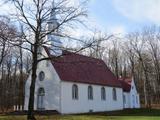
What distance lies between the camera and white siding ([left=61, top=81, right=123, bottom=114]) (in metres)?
40.2

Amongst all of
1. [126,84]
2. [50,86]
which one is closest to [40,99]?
[50,86]

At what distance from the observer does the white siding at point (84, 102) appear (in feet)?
132

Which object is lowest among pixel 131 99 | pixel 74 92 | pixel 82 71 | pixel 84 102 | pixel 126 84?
pixel 84 102

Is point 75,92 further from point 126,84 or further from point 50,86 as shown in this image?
point 126,84

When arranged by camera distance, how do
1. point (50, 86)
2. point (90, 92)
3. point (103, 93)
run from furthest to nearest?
point (103, 93) < point (90, 92) < point (50, 86)

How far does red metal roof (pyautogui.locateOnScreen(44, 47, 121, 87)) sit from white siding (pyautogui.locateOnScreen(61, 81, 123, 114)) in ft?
2.66

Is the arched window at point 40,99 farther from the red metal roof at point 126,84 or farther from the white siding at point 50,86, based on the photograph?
the red metal roof at point 126,84

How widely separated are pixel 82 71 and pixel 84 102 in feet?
14.9

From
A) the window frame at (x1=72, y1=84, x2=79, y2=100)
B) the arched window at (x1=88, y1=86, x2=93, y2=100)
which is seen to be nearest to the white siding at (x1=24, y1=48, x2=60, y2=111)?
the window frame at (x1=72, y1=84, x2=79, y2=100)

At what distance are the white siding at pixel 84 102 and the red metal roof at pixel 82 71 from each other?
812 millimetres

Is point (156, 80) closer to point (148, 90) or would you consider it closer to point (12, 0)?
point (148, 90)

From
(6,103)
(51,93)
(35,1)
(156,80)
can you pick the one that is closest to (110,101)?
(51,93)

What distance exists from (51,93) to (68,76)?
10.1 feet

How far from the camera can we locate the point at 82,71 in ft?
149
